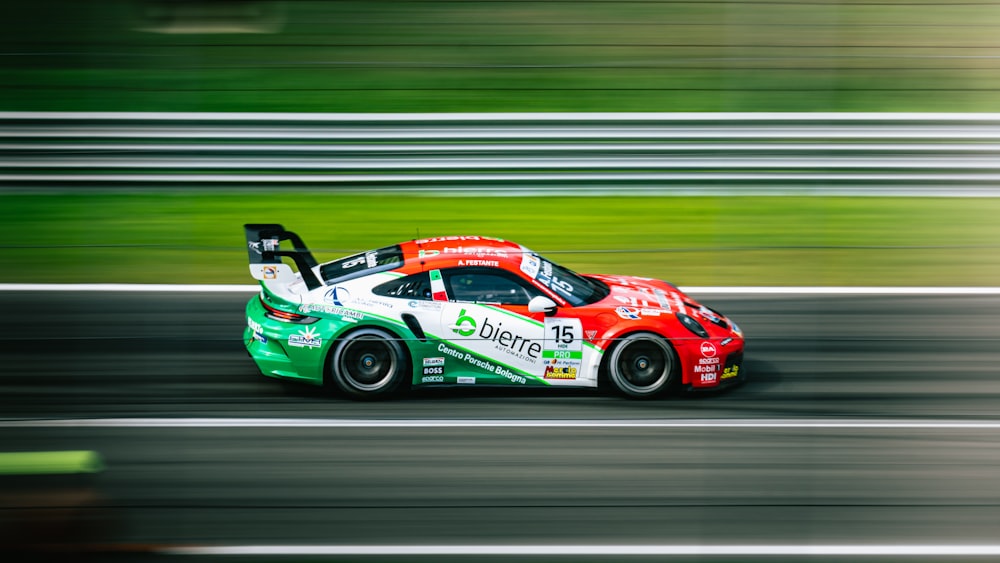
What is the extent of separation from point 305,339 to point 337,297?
25 cm

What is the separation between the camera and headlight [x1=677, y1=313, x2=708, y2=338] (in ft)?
14.7

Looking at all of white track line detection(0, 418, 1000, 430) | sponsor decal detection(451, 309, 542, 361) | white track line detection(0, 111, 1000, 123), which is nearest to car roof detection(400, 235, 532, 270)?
sponsor decal detection(451, 309, 542, 361)

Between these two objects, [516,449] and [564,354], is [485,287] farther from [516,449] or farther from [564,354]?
[516,449]

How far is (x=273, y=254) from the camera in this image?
12.8ft

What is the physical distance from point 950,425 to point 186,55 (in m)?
3.17

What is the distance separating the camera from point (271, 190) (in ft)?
6.80

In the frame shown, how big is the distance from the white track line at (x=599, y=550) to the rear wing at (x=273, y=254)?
102 cm

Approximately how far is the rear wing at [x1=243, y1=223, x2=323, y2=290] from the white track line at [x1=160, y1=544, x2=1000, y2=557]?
1.02m

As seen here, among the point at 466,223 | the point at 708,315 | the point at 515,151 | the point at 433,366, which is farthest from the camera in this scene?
the point at 708,315

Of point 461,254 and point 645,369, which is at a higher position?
point 461,254

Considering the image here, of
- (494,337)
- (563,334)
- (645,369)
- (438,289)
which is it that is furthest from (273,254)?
(645,369)

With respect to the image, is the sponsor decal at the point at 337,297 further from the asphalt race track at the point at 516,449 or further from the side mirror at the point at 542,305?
the side mirror at the point at 542,305

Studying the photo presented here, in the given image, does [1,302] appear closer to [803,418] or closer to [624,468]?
[624,468]

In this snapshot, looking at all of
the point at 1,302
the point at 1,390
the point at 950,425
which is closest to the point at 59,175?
the point at 1,390
